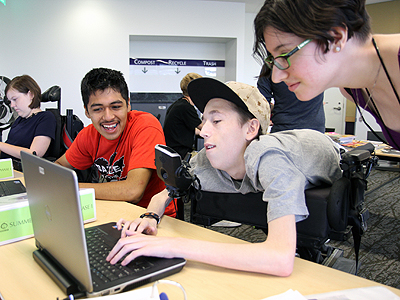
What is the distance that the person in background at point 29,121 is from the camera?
9.25 feet

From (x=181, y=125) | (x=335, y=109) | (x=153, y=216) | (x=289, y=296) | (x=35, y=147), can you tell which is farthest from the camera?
(x=335, y=109)

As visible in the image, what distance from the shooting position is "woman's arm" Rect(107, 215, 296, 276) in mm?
782

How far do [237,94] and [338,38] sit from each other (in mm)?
370

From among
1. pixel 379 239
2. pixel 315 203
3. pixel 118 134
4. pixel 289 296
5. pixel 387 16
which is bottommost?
pixel 379 239

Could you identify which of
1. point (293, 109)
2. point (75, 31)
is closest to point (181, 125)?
point (293, 109)

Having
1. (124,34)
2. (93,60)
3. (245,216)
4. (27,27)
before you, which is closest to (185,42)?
(124,34)

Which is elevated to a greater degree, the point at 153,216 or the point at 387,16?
the point at 387,16

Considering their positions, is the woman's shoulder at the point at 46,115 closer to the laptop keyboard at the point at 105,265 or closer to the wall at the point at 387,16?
the laptop keyboard at the point at 105,265

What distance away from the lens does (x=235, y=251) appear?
2.64 feet

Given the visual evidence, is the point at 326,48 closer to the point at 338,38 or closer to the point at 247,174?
the point at 338,38

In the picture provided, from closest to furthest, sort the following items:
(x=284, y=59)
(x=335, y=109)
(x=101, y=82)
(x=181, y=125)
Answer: (x=284, y=59) < (x=101, y=82) < (x=181, y=125) < (x=335, y=109)

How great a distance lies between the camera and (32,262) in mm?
894

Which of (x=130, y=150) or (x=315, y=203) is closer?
(x=315, y=203)

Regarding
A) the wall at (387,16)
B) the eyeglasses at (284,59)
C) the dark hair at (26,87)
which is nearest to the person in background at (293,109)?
the eyeglasses at (284,59)
